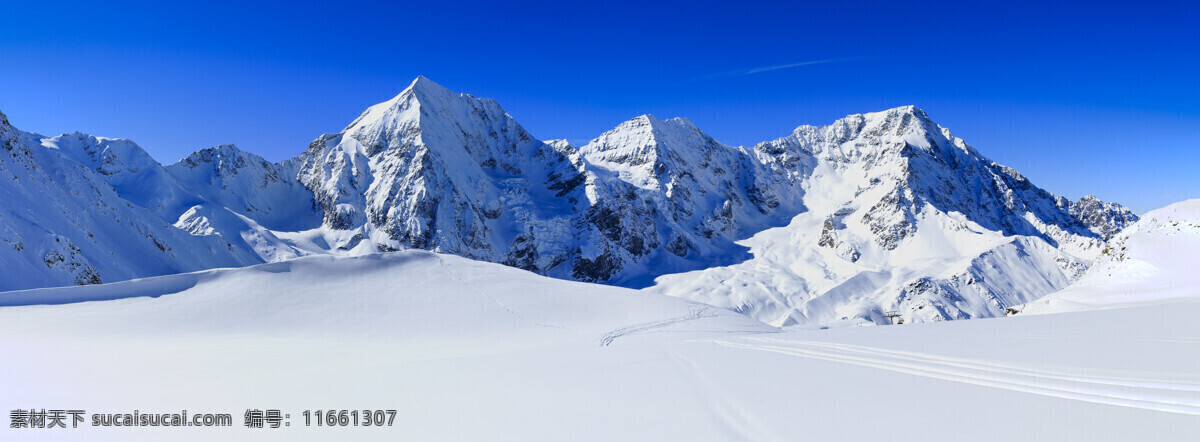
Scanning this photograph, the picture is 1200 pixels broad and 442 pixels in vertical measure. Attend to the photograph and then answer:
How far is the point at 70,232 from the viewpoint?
156 ft

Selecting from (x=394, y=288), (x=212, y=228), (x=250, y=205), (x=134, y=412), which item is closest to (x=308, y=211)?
(x=250, y=205)

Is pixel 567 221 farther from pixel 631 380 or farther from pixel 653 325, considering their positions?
pixel 631 380

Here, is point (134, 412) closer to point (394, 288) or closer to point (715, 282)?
point (394, 288)

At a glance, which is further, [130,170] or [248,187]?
[248,187]

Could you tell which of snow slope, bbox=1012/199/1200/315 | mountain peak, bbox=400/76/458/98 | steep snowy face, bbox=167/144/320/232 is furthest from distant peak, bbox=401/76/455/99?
snow slope, bbox=1012/199/1200/315

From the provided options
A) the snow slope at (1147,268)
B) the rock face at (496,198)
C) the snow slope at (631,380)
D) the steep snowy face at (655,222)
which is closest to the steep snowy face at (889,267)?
the steep snowy face at (655,222)

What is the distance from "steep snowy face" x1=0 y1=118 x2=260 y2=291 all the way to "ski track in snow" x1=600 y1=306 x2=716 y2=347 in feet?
136

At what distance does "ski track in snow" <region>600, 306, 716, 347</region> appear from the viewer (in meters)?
A: 21.2

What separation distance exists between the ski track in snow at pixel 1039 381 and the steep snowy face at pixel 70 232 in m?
50.6

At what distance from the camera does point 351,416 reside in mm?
7262

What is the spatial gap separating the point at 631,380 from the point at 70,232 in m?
60.7

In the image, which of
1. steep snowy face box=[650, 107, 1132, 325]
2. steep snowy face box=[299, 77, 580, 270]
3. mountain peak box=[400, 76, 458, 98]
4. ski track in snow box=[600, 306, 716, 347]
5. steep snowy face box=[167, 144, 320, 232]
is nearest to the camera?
ski track in snow box=[600, 306, 716, 347]

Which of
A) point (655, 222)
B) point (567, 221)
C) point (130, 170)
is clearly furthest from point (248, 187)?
point (655, 222)

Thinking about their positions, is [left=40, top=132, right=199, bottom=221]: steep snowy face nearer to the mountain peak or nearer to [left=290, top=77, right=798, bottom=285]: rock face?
[left=290, top=77, right=798, bottom=285]: rock face
